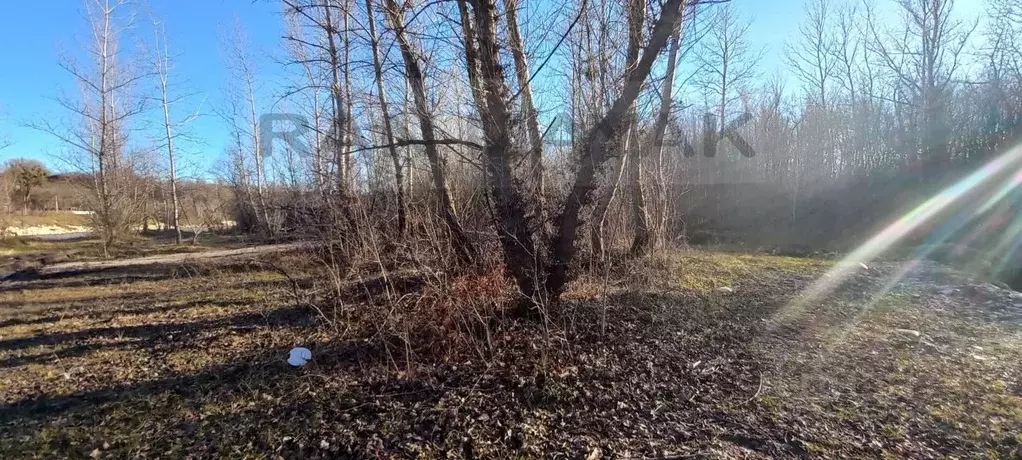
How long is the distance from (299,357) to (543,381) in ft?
6.89

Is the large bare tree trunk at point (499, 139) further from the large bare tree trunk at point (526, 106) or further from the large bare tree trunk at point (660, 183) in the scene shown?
the large bare tree trunk at point (660, 183)

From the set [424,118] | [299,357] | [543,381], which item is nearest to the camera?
[543,381]

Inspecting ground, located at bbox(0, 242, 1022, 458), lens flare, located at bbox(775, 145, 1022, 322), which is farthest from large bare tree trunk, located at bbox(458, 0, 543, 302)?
lens flare, located at bbox(775, 145, 1022, 322)

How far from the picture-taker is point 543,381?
321cm

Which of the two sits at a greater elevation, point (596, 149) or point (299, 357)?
point (596, 149)

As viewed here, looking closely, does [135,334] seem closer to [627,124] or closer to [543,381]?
[543,381]

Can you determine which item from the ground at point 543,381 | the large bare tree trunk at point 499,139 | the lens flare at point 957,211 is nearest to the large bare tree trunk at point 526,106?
the large bare tree trunk at point 499,139

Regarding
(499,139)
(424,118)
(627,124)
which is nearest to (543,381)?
(499,139)

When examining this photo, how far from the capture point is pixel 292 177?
29.1 ft

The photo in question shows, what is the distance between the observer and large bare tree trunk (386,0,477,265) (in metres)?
4.55

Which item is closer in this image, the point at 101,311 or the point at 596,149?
the point at 596,149

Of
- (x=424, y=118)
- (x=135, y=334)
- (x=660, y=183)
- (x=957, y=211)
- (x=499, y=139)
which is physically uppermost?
(x=424, y=118)

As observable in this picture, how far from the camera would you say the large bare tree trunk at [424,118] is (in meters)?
4.55

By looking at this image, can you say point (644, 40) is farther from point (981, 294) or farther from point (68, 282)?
point (68, 282)
